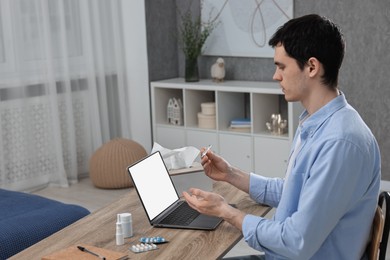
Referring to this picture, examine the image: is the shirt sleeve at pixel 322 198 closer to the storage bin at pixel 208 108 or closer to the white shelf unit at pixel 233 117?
the white shelf unit at pixel 233 117

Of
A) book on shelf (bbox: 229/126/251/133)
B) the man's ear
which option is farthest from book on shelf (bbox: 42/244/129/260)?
book on shelf (bbox: 229/126/251/133)

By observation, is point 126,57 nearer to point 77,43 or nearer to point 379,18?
point 77,43

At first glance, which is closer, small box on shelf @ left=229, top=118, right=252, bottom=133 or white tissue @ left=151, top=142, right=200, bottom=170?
white tissue @ left=151, top=142, right=200, bottom=170

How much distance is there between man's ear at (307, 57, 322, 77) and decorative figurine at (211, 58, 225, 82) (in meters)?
3.64

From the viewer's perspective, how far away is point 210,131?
5398 mm

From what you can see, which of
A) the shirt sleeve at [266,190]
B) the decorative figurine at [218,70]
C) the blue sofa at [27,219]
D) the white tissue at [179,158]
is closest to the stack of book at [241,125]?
the decorative figurine at [218,70]

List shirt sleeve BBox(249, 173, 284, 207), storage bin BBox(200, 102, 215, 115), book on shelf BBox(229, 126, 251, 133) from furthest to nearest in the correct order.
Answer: storage bin BBox(200, 102, 215, 115) < book on shelf BBox(229, 126, 251, 133) < shirt sleeve BBox(249, 173, 284, 207)

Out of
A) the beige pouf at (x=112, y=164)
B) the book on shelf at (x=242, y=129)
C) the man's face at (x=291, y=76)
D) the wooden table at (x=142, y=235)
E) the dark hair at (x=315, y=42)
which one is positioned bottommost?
the beige pouf at (x=112, y=164)

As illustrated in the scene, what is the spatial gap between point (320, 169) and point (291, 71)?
30 centimetres

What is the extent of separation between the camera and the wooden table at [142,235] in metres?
1.91

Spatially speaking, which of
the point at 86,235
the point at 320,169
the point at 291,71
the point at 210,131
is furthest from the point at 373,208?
the point at 210,131

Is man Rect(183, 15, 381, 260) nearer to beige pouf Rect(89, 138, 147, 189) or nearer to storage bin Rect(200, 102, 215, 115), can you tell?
beige pouf Rect(89, 138, 147, 189)

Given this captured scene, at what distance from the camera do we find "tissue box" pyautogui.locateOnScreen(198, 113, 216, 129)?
214 inches

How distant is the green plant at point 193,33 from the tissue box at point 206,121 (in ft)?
1.67
